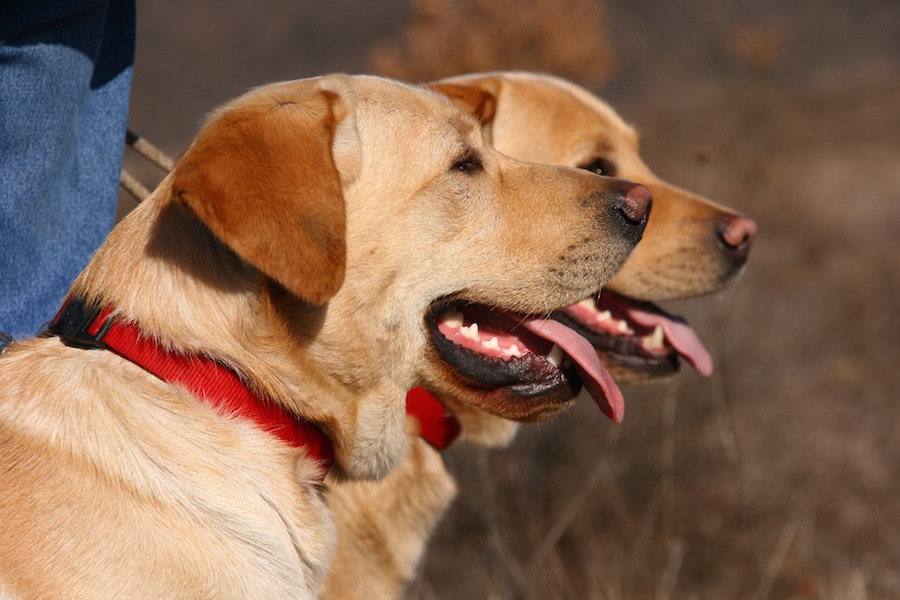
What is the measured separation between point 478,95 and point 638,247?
3.07ft

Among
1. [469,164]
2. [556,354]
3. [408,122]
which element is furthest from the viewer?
[556,354]

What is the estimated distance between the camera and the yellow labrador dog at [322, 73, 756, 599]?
136 inches

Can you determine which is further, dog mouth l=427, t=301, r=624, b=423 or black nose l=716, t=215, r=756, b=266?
black nose l=716, t=215, r=756, b=266

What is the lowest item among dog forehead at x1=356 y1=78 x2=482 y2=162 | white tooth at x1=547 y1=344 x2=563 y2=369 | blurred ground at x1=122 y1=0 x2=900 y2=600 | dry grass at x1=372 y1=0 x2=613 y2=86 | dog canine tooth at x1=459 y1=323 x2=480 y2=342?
blurred ground at x1=122 y1=0 x2=900 y2=600

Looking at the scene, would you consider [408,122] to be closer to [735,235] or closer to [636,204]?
[636,204]

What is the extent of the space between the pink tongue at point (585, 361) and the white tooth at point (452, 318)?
0.20 metres

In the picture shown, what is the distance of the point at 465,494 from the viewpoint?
5.62 m

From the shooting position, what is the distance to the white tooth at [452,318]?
2.77 m

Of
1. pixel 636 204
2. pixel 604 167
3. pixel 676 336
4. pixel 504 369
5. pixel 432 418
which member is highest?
pixel 636 204

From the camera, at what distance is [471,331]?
9.16 feet

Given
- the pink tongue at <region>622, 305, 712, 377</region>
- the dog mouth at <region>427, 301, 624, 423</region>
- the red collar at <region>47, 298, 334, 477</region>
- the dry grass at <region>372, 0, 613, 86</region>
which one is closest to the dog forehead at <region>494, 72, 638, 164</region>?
the pink tongue at <region>622, 305, 712, 377</region>

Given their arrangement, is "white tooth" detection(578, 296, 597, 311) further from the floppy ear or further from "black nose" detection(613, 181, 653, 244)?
the floppy ear

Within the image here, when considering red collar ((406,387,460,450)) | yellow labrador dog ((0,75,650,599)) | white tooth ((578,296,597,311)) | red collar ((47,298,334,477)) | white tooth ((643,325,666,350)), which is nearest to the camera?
yellow labrador dog ((0,75,650,599))

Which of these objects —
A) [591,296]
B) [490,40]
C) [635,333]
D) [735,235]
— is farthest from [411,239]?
[490,40]
